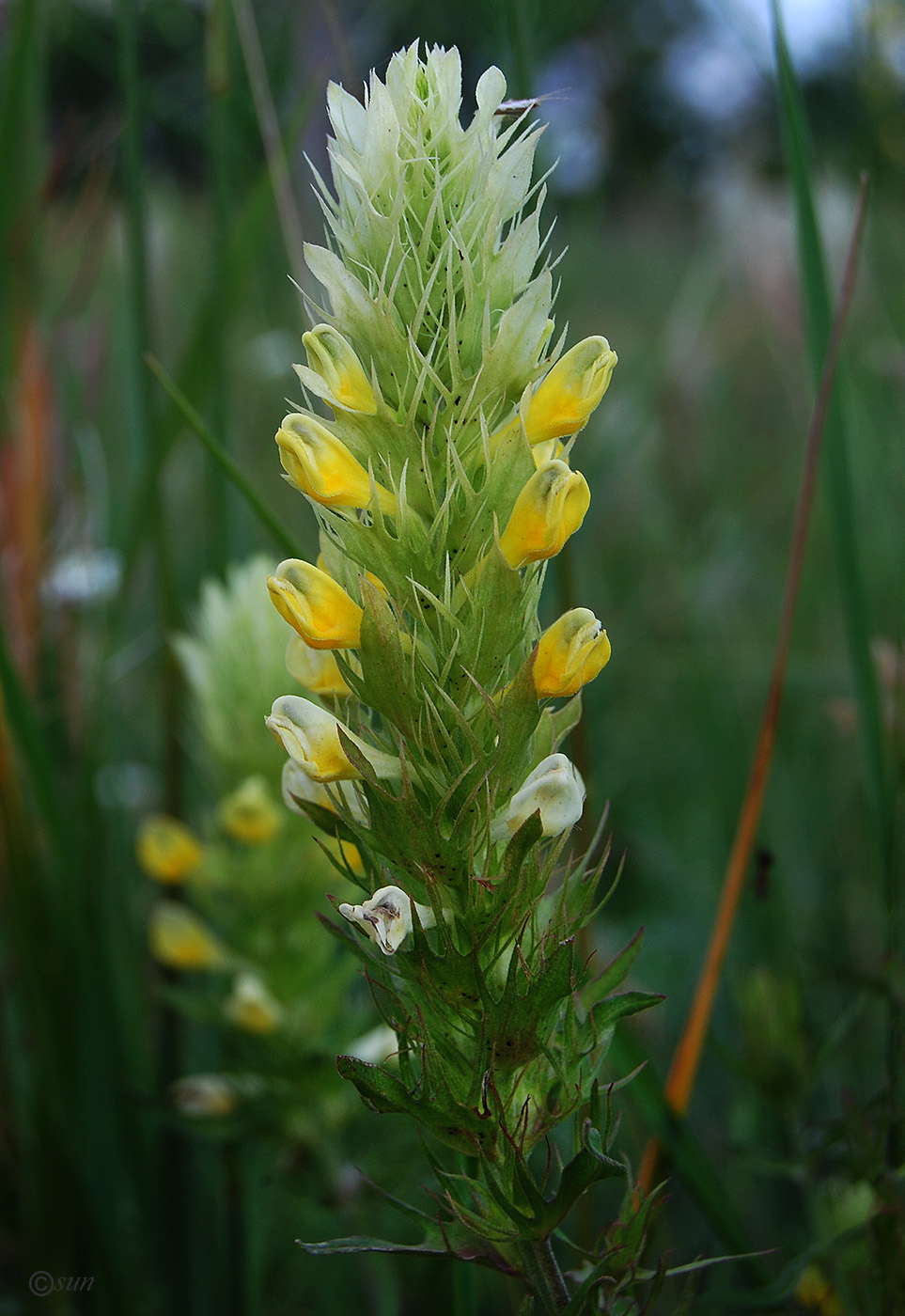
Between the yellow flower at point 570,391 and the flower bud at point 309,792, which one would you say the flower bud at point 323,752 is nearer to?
the flower bud at point 309,792

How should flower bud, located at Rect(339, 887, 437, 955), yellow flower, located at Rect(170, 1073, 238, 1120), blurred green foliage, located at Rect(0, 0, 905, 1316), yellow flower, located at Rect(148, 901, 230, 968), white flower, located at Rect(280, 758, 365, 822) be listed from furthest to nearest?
yellow flower, located at Rect(148, 901, 230, 968)
yellow flower, located at Rect(170, 1073, 238, 1120)
blurred green foliage, located at Rect(0, 0, 905, 1316)
white flower, located at Rect(280, 758, 365, 822)
flower bud, located at Rect(339, 887, 437, 955)

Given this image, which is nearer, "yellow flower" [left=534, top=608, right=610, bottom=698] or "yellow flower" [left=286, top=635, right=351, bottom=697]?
"yellow flower" [left=534, top=608, right=610, bottom=698]

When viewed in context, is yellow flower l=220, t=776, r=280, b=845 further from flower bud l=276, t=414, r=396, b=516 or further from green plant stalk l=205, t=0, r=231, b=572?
flower bud l=276, t=414, r=396, b=516

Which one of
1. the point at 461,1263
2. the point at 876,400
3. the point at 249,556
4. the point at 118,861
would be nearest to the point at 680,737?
the point at 876,400

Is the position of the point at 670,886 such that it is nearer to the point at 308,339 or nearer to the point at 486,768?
the point at 486,768

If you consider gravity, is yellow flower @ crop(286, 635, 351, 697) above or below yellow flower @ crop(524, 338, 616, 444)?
below

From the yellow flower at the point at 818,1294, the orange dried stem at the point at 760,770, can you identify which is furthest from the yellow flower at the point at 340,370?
the yellow flower at the point at 818,1294

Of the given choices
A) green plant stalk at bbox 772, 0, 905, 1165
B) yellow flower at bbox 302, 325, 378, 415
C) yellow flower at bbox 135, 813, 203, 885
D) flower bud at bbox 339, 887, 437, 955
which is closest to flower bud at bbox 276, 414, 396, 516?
yellow flower at bbox 302, 325, 378, 415
